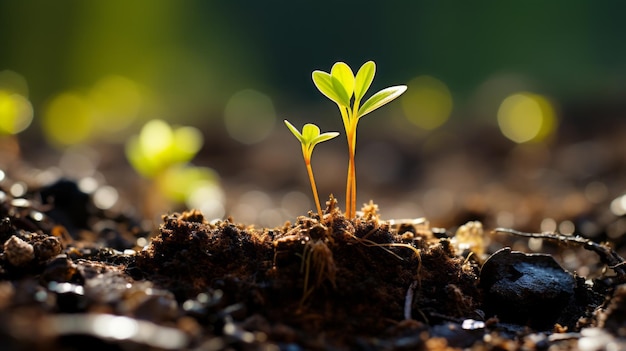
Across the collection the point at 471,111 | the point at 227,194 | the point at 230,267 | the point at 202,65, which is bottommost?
the point at 230,267

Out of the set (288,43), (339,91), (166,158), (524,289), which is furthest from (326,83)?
(288,43)

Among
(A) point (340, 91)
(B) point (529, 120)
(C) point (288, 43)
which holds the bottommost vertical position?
(A) point (340, 91)

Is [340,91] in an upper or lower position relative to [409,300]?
upper

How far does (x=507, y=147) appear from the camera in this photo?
280 inches

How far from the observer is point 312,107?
509 inches

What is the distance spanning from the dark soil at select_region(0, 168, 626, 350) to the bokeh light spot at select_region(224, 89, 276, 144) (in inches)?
276

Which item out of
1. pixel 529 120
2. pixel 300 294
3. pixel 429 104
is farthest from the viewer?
pixel 429 104

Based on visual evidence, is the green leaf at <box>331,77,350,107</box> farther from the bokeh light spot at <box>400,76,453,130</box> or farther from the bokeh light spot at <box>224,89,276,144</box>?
the bokeh light spot at <box>224,89,276,144</box>

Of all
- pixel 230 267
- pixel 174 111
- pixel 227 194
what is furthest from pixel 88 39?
pixel 230 267

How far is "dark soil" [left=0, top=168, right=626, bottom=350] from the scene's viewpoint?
3.51 feet

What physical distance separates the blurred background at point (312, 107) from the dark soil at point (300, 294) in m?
1.18

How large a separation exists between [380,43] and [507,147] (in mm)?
9851

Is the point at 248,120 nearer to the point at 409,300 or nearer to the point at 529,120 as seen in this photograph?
the point at 529,120

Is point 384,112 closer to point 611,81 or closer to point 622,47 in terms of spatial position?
point 611,81
